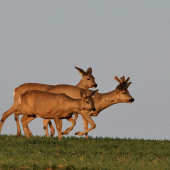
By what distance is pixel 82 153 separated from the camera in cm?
1445

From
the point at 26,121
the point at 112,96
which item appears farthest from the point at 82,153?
the point at 112,96

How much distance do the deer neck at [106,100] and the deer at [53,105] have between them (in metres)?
2.11

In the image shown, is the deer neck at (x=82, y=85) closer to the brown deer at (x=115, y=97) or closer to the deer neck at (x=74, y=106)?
the brown deer at (x=115, y=97)

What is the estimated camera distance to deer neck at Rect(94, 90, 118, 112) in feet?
65.7

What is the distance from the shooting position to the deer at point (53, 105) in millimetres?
17328

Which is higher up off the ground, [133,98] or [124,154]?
[133,98]

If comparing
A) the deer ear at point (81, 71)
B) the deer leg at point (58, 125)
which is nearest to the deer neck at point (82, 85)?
the deer ear at point (81, 71)

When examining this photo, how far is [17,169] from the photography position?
12133mm

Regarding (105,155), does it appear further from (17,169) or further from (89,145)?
(17,169)

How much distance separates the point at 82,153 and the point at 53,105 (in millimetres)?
3400

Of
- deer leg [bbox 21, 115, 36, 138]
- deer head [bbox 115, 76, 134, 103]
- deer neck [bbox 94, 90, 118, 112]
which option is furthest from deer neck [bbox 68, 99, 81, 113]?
deer head [bbox 115, 76, 134, 103]

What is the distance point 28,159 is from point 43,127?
21.1 feet

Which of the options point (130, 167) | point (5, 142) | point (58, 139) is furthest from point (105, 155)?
point (5, 142)

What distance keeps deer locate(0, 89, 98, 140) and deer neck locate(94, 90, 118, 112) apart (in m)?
2.11
